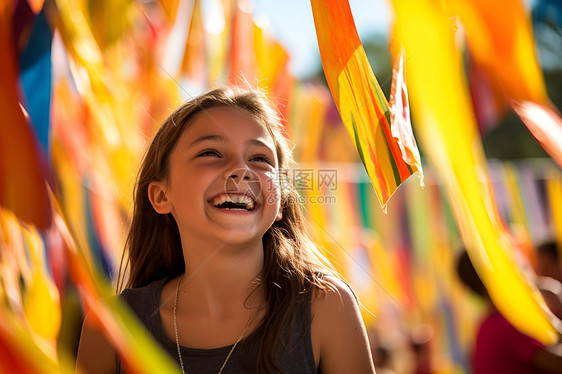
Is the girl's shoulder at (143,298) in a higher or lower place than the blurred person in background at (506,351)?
higher

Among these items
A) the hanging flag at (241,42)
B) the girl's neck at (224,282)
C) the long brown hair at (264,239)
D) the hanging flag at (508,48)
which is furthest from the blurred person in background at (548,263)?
the hanging flag at (241,42)

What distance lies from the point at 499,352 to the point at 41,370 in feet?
4.23

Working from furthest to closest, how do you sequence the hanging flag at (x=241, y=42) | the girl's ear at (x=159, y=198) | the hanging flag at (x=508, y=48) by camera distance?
the hanging flag at (x=241, y=42), the girl's ear at (x=159, y=198), the hanging flag at (x=508, y=48)

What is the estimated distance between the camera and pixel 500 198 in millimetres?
3273

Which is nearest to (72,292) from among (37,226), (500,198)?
(37,226)

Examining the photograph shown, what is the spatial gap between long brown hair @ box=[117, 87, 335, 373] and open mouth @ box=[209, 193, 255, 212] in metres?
0.14

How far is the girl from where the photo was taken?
97 cm

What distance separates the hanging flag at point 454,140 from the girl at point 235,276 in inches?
12.6

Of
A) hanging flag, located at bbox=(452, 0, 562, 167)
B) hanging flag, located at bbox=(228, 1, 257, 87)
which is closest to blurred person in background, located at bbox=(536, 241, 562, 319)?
hanging flag, located at bbox=(452, 0, 562, 167)

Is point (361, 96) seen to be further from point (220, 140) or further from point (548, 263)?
point (548, 263)

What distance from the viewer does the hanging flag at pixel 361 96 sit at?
2.38 feet

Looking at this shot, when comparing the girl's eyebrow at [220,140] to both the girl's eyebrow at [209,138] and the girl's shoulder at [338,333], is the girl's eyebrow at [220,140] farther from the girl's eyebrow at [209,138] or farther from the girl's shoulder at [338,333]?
the girl's shoulder at [338,333]

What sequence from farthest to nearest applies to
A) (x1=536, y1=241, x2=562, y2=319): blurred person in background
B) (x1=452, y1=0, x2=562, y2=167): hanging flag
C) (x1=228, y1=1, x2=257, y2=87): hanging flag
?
(x1=228, y1=1, x2=257, y2=87): hanging flag < (x1=536, y1=241, x2=562, y2=319): blurred person in background < (x1=452, y1=0, x2=562, y2=167): hanging flag

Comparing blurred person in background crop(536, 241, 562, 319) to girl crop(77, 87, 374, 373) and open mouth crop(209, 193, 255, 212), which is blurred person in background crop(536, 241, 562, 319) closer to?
girl crop(77, 87, 374, 373)
